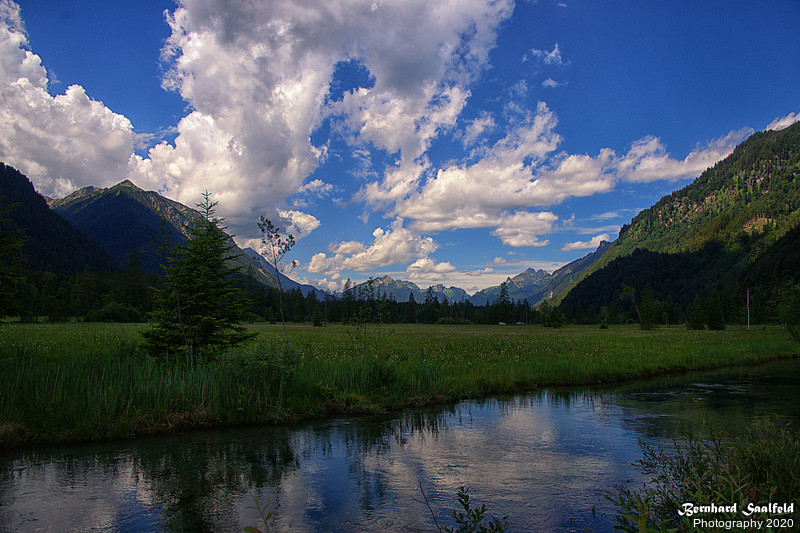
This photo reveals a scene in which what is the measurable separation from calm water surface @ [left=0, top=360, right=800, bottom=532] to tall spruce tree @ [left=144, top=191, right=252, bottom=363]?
4.96 m

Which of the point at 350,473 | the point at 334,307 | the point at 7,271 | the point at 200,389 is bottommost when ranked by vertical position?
the point at 350,473

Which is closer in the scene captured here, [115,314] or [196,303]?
[196,303]

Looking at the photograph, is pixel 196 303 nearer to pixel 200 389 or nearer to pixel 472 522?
pixel 200 389

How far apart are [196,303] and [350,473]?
9390 mm

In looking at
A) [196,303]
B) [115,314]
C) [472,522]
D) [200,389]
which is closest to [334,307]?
[115,314]

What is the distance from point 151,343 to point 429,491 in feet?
40.2

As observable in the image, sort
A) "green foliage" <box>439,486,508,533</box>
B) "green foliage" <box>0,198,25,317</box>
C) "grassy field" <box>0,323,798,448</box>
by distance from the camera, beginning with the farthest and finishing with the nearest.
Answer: "green foliage" <box>0,198,25,317</box>, "grassy field" <box>0,323,798,448</box>, "green foliage" <box>439,486,508,533</box>

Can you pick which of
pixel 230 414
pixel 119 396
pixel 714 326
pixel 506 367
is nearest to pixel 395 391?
pixel 230 414

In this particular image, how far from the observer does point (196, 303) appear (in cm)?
1452

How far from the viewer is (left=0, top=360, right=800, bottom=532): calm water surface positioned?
6191mm

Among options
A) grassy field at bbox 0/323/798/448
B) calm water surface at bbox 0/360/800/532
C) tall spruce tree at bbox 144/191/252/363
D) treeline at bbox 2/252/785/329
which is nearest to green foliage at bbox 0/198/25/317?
grassy field at bbox 0/323/798/448

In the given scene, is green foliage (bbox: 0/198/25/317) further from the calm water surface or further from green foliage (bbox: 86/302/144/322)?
green foliage (bbox: 86/302/144/322)

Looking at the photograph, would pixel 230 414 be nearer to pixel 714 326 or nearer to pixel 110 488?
pixel 110 488

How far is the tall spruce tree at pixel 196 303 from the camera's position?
567 inches
